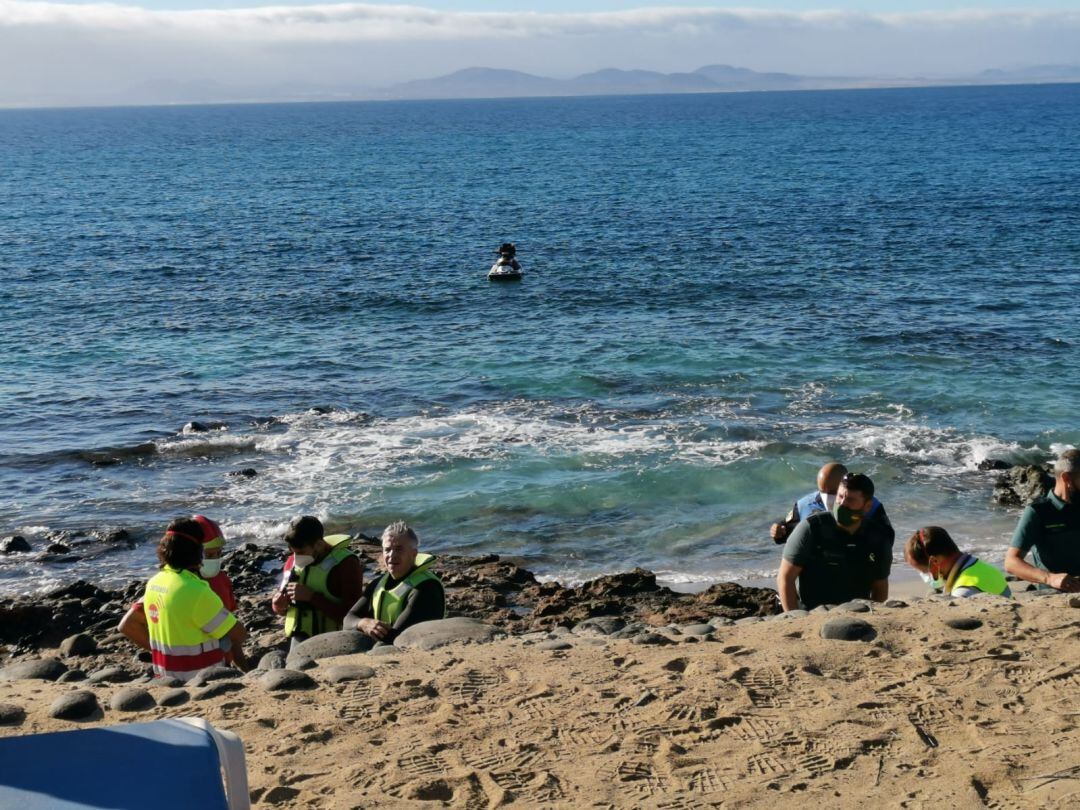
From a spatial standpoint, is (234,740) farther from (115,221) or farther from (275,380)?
(115,221)

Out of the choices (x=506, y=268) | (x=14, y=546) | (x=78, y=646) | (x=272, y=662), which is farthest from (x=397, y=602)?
(x=506, y=268)

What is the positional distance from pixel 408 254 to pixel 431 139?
90072mm

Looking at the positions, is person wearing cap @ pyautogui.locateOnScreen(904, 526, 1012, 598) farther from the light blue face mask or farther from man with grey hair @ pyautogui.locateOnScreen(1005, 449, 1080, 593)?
man with grey hair @ pyautogui.locateOnScreen(1005, 449, 1080, 593)

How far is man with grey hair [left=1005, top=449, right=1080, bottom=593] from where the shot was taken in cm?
934

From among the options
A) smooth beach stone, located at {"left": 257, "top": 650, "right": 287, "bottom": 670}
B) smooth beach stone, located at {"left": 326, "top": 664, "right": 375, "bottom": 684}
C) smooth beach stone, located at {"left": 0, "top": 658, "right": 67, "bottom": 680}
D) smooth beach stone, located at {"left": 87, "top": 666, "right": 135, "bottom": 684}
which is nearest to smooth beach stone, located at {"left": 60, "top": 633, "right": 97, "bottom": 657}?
smooth beach stone, located at {"left": 0, "top": 658, "right": 67, "bottom": 680}

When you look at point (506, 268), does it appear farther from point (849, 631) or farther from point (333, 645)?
point (849, 631)

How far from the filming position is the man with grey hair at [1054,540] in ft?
30.6

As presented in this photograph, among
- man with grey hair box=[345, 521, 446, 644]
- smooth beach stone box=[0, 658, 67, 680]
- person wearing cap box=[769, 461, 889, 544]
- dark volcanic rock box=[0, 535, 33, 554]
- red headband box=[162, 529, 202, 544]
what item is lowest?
dark volcanic rock box=[0, 535, 33, 554]

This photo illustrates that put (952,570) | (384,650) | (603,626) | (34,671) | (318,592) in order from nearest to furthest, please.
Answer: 1. (384,650)
2. (318,592)
3. (34,671)
4. (952,570)
5. (603,626)

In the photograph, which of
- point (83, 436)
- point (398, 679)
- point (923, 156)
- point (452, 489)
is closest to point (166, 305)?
point (83, 436)

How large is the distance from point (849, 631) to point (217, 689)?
4.56 meters

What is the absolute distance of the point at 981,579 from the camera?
32.2 ft

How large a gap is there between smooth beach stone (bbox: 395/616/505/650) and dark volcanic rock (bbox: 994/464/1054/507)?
11.1 m

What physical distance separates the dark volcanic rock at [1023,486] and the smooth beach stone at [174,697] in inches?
539
